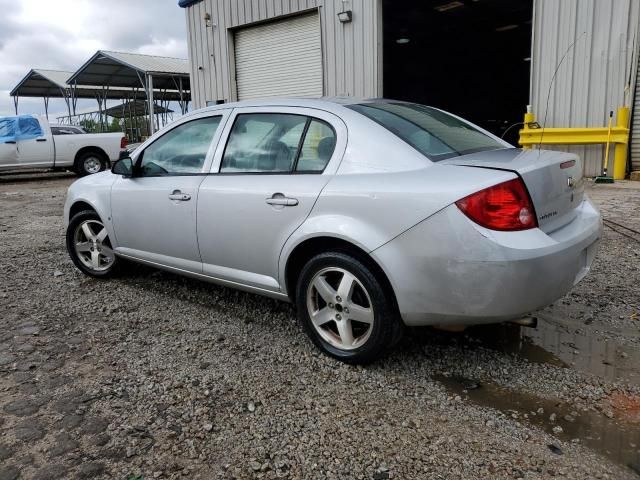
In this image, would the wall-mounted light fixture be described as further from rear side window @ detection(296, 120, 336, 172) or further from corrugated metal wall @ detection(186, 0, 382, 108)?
rear side window @ detection(296, 120, 336, 172)

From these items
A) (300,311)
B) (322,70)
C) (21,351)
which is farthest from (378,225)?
(322,70)

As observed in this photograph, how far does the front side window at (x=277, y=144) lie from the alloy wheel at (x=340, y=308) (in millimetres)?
634

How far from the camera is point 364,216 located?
2.74 m

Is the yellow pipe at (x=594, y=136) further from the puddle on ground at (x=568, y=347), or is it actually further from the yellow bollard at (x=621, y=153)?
the puddle on ground at (x=568, y=347)

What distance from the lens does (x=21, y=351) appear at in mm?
3271

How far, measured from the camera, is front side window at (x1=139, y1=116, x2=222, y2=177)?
12.3ft

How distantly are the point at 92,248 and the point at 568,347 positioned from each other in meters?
3.90

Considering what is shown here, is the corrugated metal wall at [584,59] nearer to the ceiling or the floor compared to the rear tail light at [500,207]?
nearer to the ceiling

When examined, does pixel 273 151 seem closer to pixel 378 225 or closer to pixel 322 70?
pixel 378 225

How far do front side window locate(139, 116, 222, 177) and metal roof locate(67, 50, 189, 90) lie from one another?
57.7 feet

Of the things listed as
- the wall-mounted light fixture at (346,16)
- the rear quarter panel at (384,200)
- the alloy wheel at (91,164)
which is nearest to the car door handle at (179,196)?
the rear quarter panel at (384,200)

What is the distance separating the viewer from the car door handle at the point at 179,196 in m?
3.64

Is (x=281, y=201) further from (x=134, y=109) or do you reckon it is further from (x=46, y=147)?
(x=134, y=109)

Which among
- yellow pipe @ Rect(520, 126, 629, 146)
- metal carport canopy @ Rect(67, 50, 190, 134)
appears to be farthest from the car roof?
metal carport canopy @ Rect(67, 50, 190, 134)
